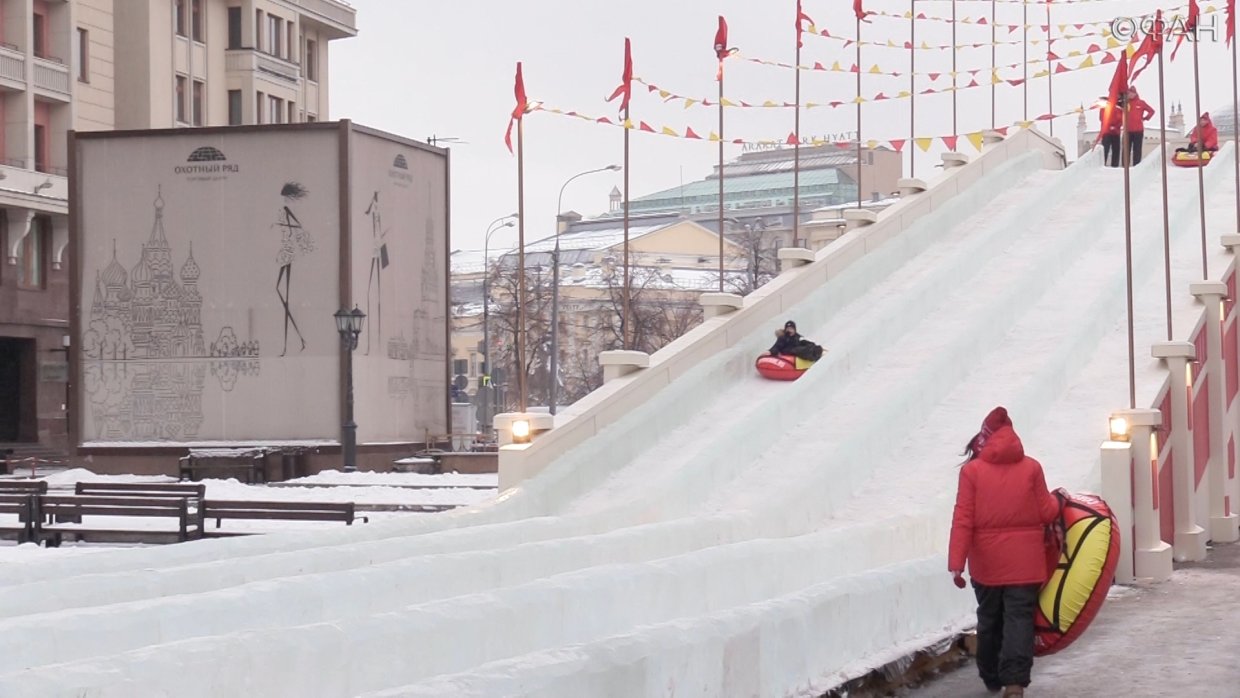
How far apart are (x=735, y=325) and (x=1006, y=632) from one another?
521 inches

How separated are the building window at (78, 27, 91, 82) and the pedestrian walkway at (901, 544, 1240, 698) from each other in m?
44.2

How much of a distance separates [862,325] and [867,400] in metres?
2.97

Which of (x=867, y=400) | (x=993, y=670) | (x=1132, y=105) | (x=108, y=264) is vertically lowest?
(x=993, y=670)

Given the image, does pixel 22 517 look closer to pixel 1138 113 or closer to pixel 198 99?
pixel 1138 113

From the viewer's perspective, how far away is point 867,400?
860 inches

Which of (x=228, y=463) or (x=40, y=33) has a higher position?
(x=40, y=33)

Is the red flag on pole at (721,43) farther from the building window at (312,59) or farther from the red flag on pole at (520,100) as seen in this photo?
the building window at (312,59)

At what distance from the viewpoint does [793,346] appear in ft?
75.6

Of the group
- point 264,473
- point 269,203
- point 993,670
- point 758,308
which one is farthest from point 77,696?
point 269,203

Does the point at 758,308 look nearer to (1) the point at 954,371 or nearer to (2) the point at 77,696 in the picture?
(1) the point at 954,371

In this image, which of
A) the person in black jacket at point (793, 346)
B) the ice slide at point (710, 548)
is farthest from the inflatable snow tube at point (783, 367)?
the ice slide at point (710, 548)

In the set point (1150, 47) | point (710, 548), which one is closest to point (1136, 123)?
point (1150, 47)

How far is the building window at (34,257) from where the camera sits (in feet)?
169

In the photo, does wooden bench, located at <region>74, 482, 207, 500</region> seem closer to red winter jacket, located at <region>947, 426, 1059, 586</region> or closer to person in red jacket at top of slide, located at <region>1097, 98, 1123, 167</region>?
red winter jacket, located at <region>947, 426, 1059, 586</region>
